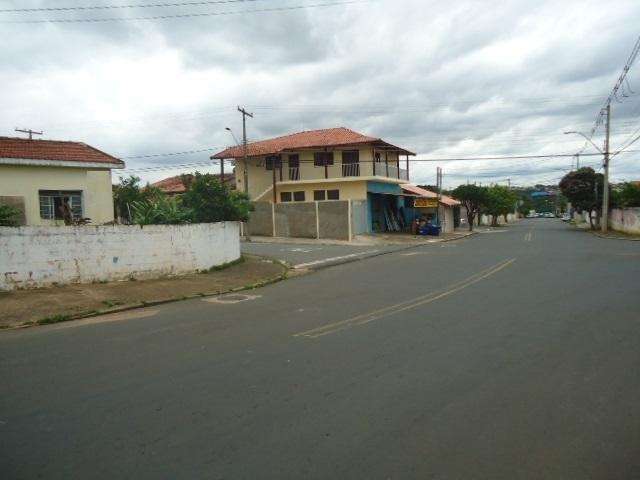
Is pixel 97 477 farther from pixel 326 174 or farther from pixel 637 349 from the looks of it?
pixel 326 174

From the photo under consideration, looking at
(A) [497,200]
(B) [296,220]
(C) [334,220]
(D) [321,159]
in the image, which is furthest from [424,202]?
(A) [497,200]

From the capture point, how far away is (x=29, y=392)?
5453 millimetres

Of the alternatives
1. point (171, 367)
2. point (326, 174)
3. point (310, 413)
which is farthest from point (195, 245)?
point (326, 174)

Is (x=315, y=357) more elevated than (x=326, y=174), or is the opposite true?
(x=326, y=174)

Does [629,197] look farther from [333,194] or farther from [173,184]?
[173,184]

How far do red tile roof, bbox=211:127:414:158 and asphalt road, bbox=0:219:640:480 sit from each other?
26.7 meters

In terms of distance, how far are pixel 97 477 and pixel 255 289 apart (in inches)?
416

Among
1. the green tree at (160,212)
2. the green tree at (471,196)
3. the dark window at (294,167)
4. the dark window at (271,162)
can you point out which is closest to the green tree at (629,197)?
the green tree at (471,196)

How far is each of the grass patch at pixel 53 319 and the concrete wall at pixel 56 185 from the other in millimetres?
7215

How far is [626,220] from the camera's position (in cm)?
3800

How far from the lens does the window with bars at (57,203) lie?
644 inches

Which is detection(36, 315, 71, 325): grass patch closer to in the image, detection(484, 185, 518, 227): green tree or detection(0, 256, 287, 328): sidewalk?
detection(0, 256, 287, 328): sidewalk

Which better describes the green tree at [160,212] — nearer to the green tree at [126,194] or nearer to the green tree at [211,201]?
the green tree at [211,201]

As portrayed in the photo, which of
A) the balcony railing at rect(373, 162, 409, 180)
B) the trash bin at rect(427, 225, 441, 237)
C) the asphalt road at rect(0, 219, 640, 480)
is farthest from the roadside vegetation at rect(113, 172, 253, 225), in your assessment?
the trash bin at rect(427, 225, 441, 237)
